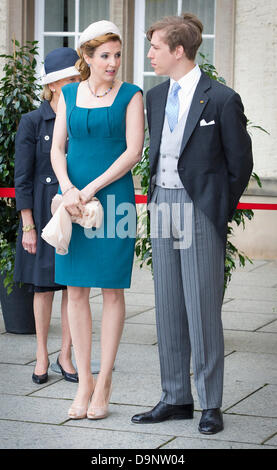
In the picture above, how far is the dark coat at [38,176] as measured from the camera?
18.5 ft

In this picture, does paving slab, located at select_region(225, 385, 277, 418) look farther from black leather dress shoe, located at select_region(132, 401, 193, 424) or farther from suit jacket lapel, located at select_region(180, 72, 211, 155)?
suit jacket lapel, located at select_region(180, 72, 211, 155)

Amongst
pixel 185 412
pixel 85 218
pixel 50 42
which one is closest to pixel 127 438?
pixel 185 412

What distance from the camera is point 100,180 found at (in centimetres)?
471

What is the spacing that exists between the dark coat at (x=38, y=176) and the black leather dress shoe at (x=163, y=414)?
118cm

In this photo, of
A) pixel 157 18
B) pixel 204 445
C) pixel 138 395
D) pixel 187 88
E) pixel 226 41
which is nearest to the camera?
pixel 204 445

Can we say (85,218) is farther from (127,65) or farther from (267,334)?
(127,65)

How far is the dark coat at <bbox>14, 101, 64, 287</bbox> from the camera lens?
5.65 metres

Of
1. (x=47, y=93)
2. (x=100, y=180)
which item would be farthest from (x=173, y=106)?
(x=47, y=93)

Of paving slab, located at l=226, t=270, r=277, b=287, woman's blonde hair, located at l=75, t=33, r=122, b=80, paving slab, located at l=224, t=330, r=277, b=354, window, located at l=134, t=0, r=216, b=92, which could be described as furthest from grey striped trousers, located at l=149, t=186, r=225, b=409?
window, located at l=134, t=0, r=216, b=92

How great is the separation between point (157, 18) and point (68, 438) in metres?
7.72

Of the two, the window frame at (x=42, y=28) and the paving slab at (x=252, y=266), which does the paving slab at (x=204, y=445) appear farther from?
the window frame at (x=42, y=28)

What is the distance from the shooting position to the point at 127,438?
449 cm

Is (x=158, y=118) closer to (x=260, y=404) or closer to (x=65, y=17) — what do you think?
(x=260, y=404)

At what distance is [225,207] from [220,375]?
0.82m
